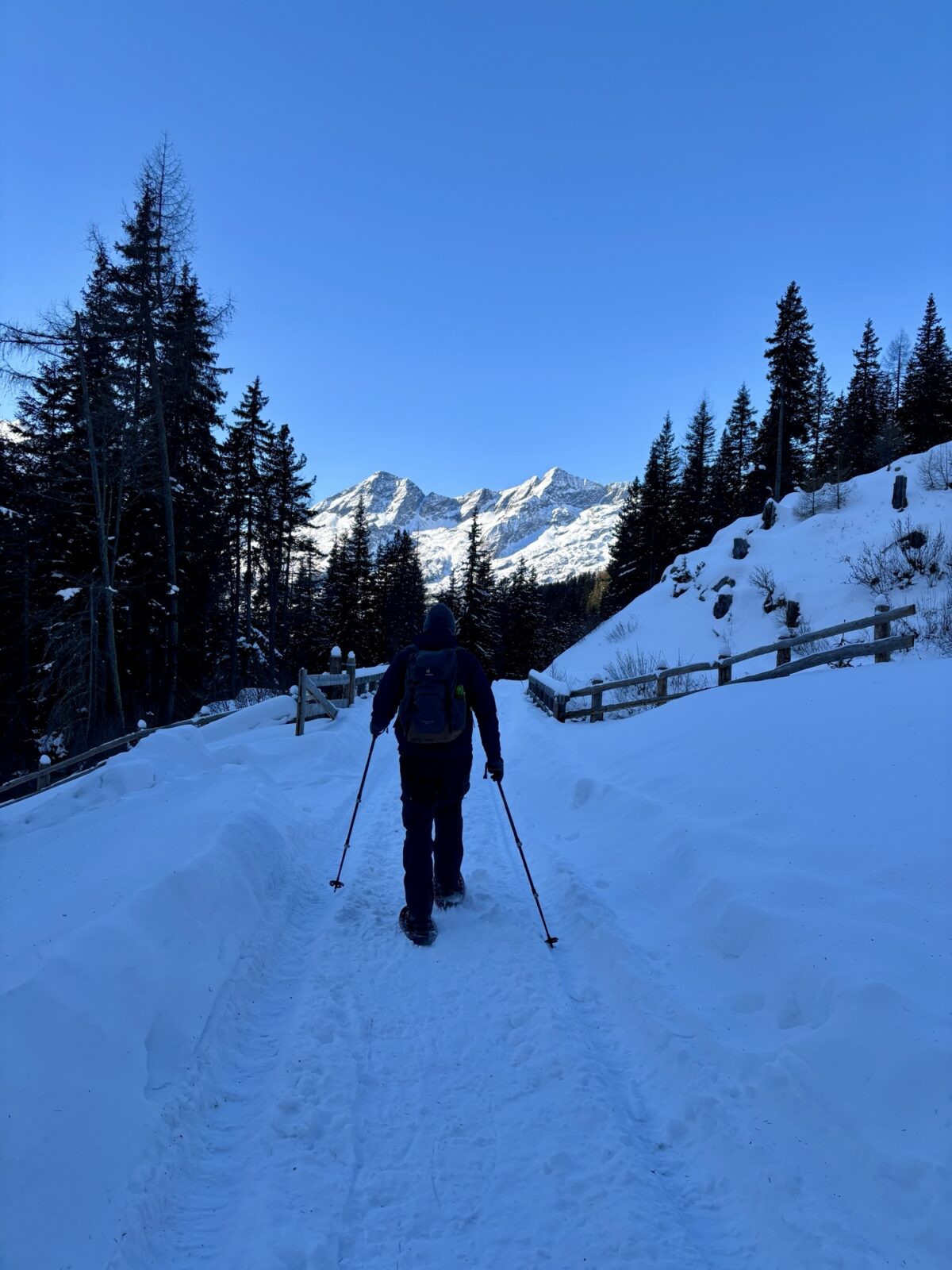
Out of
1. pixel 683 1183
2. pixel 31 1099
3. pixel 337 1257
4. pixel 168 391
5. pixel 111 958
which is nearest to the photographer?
pixel 337 1257

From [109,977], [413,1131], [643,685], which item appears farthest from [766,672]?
[109,977]

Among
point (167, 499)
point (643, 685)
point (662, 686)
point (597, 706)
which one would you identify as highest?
point (167, 499)

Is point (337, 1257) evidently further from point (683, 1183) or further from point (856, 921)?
point (856, 921)

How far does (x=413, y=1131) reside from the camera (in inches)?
95.3

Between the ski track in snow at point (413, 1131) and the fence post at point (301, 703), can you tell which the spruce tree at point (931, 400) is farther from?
the ski track in snow at point (413, 1131)

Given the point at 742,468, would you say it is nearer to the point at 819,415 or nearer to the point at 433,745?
the point at 819,415

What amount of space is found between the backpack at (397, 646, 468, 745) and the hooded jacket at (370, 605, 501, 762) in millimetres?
81

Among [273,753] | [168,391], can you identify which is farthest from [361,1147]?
[168,391]

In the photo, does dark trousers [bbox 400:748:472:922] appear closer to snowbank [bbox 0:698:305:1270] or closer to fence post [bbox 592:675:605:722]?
snowbank [bbox 0:698:305:1270]

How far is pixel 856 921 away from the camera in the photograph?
326cm

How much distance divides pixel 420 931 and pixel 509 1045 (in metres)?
1.16

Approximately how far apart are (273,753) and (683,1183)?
830 cm

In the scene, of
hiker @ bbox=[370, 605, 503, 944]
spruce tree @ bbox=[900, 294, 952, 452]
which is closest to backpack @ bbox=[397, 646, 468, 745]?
hiker @ bbox=[370, 605, 503, 944]

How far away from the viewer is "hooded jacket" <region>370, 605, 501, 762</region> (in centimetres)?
433
